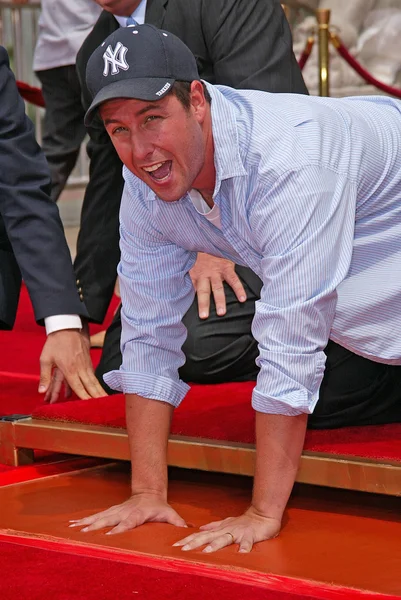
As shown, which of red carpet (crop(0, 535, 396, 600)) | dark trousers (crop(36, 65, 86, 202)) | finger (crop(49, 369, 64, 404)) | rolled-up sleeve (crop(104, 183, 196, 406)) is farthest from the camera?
dark trousers (crop(36, 65, 86, 202))

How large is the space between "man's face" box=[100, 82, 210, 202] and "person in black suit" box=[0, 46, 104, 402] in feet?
2.25

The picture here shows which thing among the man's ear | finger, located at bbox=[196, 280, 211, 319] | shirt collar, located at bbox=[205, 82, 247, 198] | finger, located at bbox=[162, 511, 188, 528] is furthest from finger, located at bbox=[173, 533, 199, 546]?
finger, located at bbox=[196, 280, 211, 319]

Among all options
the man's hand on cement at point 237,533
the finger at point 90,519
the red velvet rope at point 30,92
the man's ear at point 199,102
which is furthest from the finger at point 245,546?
the red velvet rope at point 30,92

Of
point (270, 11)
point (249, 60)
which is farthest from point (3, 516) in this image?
point (270, 11)

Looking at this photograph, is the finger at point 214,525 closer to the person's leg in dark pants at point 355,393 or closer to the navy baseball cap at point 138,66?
the person's leg in dark pants at point 355,393

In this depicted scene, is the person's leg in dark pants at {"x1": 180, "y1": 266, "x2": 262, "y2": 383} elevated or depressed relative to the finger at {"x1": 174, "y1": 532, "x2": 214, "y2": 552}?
depressed

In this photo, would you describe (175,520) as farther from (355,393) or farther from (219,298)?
(219,298)

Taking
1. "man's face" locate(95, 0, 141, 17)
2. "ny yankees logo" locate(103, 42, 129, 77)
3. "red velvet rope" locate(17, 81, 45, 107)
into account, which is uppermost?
"ny yankees logo" locate(103, 42, 129, 77)

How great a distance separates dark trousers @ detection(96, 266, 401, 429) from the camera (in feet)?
7.39

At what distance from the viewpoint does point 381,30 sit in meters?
8.00

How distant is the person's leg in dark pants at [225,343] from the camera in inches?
106

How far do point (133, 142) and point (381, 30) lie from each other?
6550 millimetres

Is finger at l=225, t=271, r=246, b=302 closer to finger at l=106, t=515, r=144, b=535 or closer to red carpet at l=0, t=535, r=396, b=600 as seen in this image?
finger at l=106, t=515, r=144, b=535

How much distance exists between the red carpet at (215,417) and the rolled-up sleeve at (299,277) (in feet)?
0.99
